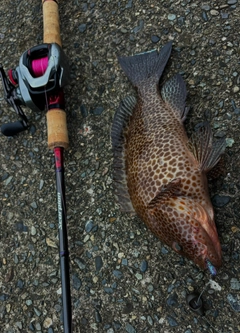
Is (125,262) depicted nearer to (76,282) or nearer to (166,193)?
(76,282)

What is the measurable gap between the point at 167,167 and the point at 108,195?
60 centimetres

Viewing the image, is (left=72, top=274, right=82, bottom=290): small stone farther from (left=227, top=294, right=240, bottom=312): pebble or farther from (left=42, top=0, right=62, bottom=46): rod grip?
(left=42, top=0, right=62, bottom=46): rod grip

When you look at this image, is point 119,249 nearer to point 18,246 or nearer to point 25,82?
point 18,246

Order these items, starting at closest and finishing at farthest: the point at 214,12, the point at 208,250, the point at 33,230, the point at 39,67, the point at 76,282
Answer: the point at 208,250 → the point at 76,282 → the point at 39,67 → the point at 33,230 → the point at 214,12

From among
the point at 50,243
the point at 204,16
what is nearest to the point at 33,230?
the point at 50,243

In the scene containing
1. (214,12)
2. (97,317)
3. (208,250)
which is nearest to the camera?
(208,250)

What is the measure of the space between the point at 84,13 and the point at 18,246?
1895 millimetres

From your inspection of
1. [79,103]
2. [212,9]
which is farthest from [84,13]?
[212,9]

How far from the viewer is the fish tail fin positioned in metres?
2.62

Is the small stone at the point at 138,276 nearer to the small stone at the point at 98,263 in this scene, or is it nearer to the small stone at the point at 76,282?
the small stone at the point at 98,263

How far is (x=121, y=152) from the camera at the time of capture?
8.02 feet

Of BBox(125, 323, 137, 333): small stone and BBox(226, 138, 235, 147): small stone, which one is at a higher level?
BBox(226, 138, 235, 147): small stone

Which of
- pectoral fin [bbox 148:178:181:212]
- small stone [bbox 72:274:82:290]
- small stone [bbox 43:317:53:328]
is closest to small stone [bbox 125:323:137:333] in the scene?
small stone [bbox 72:274:82:290]

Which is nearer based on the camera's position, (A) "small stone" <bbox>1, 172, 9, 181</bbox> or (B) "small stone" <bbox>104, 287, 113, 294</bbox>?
(B) "small stone" <bbox>104, 287, 113, 294</bbox>
